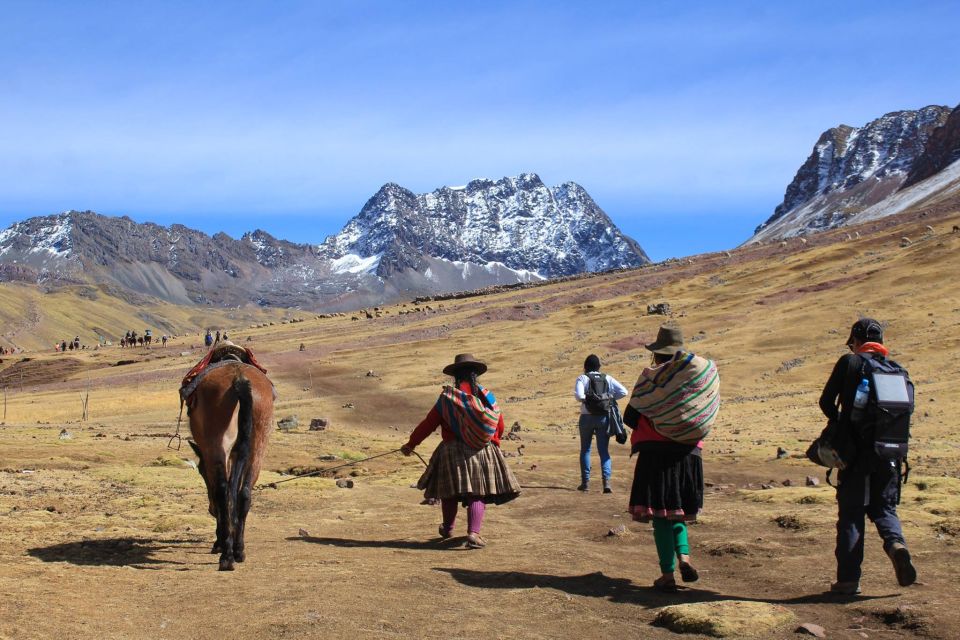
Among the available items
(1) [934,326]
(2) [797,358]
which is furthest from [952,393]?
(1) [934,326]

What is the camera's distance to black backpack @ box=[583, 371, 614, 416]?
15.6 metres

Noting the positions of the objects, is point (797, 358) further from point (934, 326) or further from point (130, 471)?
point (130, 471)

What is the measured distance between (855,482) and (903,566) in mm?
765

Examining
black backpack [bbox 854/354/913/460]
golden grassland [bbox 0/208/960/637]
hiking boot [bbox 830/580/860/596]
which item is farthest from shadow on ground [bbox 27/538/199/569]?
black backpack [bbox 854/354/913/460]

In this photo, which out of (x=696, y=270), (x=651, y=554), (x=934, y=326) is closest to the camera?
(x=651, y=554)

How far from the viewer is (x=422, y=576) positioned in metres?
8.95

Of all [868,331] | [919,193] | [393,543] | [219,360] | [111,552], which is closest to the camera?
[868,331]

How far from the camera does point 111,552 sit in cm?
1009

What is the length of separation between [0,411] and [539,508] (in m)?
30.9

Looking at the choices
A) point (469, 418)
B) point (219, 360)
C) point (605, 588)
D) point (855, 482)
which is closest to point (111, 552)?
point (219, 360)

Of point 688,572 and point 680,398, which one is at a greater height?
point 680,398

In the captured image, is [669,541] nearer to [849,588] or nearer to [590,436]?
[849,588]

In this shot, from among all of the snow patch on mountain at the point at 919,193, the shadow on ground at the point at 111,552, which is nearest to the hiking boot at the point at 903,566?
the shadow on ground at the point at 111,552

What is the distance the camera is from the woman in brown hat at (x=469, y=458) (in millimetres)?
10906
